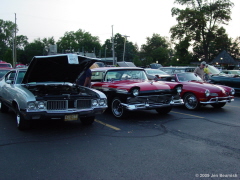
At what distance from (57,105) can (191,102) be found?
17.8ft

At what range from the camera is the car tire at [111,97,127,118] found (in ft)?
23.9

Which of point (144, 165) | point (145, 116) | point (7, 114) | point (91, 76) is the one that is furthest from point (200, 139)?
point (7, 114)

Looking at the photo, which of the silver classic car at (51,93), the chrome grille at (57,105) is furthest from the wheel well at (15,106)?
the chrome grille at (57,105)

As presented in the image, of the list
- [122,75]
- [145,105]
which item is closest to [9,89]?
[122,75]

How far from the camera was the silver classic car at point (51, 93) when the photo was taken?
18.1ft

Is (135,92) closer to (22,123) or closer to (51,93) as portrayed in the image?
Result: (51,93)

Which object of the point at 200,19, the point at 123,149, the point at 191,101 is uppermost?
the point at 200,19

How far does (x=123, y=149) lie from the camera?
15.4ft

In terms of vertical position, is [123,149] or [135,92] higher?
[135,92]

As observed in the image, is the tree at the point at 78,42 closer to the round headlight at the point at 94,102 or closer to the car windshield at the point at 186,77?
the car windshield at the point at 186,77

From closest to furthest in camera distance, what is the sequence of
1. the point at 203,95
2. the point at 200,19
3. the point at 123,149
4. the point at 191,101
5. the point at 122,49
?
1. the point at 123,149
2. the point at 203,95
3. the point at 191,101
4. the point at 200,19
5. the point at 122,49

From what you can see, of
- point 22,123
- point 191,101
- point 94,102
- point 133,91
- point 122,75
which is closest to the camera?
point 22,123

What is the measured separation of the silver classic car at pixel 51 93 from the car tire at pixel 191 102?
4121mm

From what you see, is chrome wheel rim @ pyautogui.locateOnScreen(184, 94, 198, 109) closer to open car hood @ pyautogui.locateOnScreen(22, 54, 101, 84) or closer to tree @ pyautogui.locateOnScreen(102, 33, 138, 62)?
open car hood @ pyautogui.locateOnScreen(22, 54, 101, 84)
